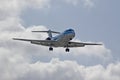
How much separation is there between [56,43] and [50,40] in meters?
2.48

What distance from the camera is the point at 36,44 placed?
15175 centimetres

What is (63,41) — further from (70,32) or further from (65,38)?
(70,32)

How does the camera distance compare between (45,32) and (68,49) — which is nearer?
(68,49)

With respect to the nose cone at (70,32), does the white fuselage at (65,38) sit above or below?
below

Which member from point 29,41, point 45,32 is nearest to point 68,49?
point 29,41

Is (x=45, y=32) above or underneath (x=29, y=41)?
above

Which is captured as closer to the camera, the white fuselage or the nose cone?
the white fuselage

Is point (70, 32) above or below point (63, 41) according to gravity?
above

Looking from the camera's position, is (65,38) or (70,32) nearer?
(65,38)

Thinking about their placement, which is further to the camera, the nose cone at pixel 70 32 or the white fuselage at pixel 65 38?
the nose cone at pixel 70 32

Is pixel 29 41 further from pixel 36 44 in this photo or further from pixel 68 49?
pixel 68 49

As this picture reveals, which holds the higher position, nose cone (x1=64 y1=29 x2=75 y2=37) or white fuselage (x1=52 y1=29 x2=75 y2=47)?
nose cone (x1=64 y1=29 x2=75 y2=37)

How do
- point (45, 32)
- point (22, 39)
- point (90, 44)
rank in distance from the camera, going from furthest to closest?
point (45, 32) → point (90, 44) → point (22, 39)

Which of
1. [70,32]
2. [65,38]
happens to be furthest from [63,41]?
[70,32]
